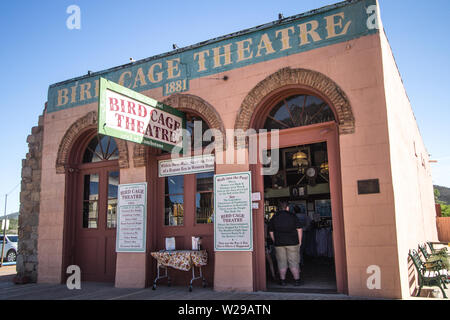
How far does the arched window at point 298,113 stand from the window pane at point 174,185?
7.76ft

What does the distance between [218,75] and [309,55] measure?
2.06 m

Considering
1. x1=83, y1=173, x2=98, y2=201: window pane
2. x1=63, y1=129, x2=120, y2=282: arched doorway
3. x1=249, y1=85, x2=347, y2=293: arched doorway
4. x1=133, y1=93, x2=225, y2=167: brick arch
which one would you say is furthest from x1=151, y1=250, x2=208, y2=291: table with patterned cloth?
x1=83, y1=173, x2=98, y2=201: window pane

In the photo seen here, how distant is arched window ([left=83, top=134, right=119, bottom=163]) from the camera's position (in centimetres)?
1002

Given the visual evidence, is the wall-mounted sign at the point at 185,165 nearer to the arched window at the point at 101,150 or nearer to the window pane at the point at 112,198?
the window pane at the point at 112,198

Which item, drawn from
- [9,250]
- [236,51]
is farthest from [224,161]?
[9,250]

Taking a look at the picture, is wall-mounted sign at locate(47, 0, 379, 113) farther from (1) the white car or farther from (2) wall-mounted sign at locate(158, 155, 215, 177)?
(1) the white car

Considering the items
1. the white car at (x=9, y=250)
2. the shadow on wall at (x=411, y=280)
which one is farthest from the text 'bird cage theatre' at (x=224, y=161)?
the white car at (x=9, y=250)

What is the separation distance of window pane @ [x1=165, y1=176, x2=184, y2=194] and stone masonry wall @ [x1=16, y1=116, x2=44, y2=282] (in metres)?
4.11

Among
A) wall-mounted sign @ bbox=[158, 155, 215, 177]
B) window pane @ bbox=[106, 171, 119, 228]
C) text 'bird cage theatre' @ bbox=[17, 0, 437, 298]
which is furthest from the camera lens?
window pane @ bbox=[106, 171, 119, 228]

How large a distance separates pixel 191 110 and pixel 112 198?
3.14 meters

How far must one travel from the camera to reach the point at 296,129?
24.9ft

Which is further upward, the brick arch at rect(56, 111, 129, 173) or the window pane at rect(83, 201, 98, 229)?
the brick arch at rect(56, 111, 129, 173)

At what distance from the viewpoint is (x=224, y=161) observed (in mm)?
8016
